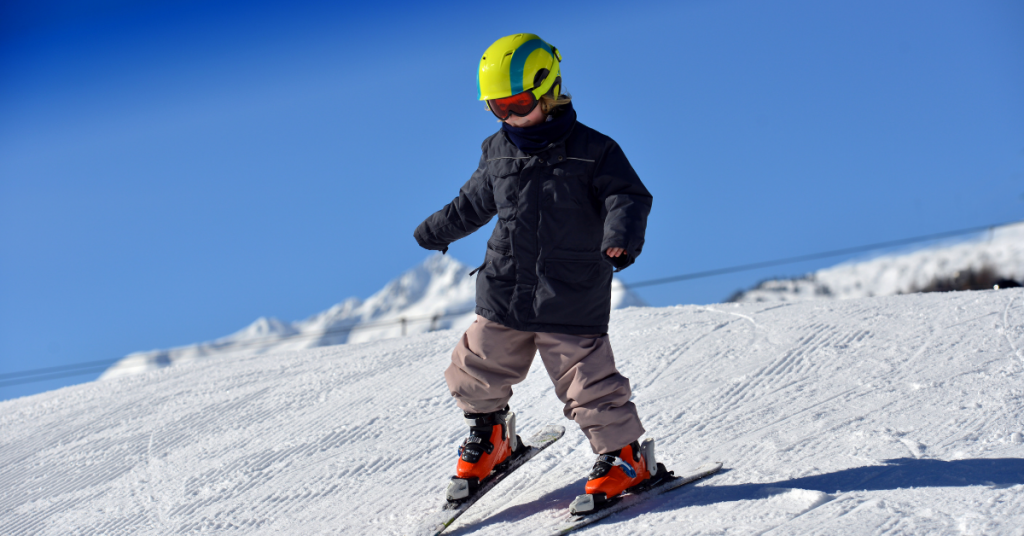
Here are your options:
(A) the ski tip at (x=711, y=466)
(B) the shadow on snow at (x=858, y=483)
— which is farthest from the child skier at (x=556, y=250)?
(A) the ski tip at (x=711, y=466)

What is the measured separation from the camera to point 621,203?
232 cm

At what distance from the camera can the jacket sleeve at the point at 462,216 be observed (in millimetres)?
2664

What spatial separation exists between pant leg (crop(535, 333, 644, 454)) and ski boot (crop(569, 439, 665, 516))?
0.17ft

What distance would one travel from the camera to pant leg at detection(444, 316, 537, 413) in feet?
8.29

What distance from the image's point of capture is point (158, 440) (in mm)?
3871

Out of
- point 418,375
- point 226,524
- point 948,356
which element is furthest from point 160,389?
point 948,356

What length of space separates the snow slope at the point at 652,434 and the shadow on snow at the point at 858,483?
1cm

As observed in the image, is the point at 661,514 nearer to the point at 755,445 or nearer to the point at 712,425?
the point at 755,445

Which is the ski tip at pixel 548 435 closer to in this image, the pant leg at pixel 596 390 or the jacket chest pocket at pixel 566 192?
the pant leg at pixel 596 390

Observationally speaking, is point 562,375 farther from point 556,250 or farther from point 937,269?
point 937,269

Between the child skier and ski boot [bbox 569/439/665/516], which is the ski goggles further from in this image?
ski boot [bbox 569/439/665/516]

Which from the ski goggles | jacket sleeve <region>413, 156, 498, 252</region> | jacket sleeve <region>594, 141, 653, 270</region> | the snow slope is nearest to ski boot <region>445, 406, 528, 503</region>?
the snow slope

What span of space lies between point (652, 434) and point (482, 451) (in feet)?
2.80

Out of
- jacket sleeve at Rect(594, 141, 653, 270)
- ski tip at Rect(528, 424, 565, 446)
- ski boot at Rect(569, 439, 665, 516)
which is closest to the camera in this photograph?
jacket sleeve at Rect(594, 141, 653, 270)
